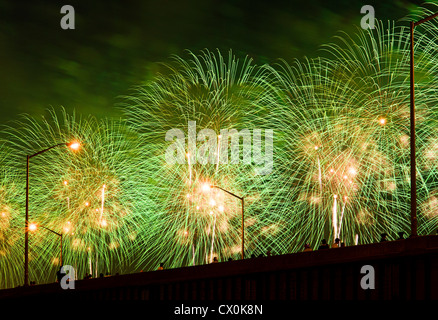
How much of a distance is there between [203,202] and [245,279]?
23.5 metres

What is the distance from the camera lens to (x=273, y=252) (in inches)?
1874

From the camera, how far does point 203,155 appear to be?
46094 millimetres

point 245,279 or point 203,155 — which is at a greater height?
point 203,155

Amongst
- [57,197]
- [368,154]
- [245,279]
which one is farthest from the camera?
[57,197]

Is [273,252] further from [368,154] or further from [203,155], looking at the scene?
[368,154]

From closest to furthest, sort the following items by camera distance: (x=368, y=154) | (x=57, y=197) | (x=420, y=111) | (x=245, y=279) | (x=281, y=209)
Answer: (x=245, y=279) < (x=420, y=111) < (x=368, y=154) < (x=281, y=209) < (x=57, y=197)

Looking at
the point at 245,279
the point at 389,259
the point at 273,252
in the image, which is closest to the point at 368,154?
the point at 273,252

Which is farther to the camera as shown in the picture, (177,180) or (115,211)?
(115,211)
